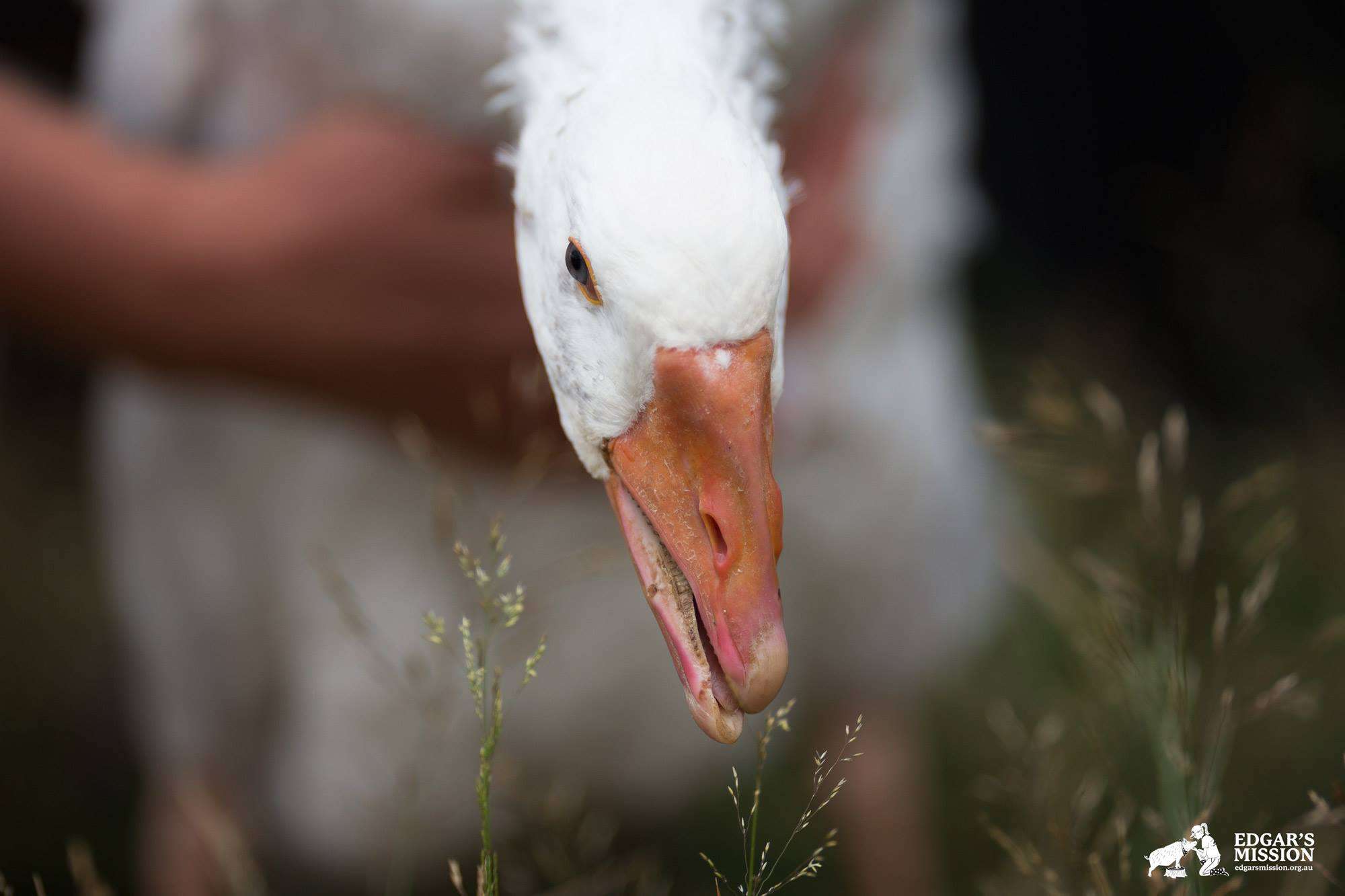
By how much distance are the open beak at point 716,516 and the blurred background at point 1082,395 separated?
1204 millimetres

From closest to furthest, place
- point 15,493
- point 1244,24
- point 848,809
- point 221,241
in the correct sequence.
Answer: point 221,241, point 848,809, point 1244,24, point 15,493

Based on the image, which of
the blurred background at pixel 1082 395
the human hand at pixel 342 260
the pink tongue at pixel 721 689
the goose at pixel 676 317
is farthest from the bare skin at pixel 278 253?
the pink tongue at pixel 721 689

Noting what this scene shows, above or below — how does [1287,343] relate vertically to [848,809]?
above

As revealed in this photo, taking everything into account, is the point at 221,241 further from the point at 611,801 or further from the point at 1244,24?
the point at 1244,24

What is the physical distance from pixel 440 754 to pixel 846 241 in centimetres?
103

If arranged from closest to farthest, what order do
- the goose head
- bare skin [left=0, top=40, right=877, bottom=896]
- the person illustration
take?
the goose head → the person illustration → bare skin [left=0, top=40, right=877, bottom=896]

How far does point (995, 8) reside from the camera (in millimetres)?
3834

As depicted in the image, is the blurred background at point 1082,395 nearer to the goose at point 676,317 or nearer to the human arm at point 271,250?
the human arm at point 271,250

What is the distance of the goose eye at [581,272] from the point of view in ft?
2.54

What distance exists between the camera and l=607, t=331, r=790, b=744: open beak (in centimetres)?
75

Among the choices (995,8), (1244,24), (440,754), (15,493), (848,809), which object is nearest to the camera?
(440,754)

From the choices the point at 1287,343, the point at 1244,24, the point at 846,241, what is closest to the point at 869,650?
the point at 846,241

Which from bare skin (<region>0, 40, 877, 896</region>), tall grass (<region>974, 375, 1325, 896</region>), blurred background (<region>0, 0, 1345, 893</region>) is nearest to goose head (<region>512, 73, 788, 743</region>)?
tall grass (<region>974, 375, 1325, 896</region>)

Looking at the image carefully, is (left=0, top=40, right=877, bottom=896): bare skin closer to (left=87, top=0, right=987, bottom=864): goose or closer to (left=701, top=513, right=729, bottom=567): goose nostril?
(left=87, top=0, right=987, bottom=864): goose
